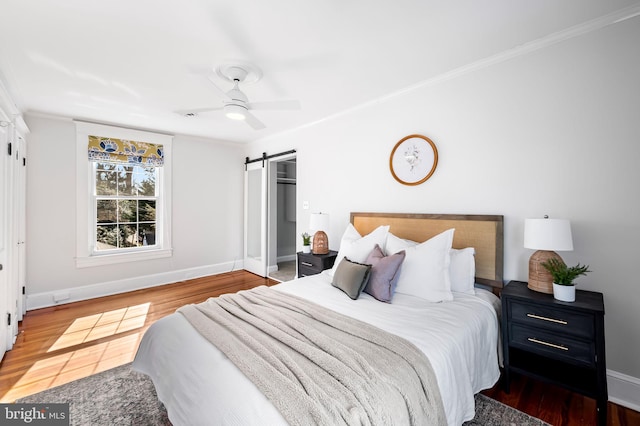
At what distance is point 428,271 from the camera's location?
218 cm

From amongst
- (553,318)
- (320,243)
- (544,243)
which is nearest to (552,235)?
(544,243)

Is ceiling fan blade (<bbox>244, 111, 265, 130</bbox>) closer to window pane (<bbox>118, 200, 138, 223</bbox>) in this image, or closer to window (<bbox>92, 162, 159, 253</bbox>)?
window (<bbox>92, 162, 159, 253</bbox>)

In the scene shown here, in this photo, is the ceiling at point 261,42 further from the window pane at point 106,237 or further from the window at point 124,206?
the window pane at point 106,237

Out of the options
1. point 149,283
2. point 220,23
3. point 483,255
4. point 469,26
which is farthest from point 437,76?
point 149,283

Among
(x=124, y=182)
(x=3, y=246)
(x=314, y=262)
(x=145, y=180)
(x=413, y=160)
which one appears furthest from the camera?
(x=145, y=180)

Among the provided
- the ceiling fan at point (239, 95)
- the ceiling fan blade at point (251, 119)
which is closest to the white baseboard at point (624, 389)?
the ceiling fan at point (239, 95)

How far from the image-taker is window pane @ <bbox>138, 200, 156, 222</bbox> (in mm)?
4562

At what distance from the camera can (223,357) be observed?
4.40ft

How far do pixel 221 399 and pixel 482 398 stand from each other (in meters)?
1.84

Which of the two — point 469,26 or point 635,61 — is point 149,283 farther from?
point 635,61

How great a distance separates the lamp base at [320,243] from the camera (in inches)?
139

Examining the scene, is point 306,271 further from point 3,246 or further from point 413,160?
point 3,246

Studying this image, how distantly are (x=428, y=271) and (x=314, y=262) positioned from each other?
5.11 ft

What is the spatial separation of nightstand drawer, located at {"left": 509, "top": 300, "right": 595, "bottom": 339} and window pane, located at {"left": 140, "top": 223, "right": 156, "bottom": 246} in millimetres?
5035
